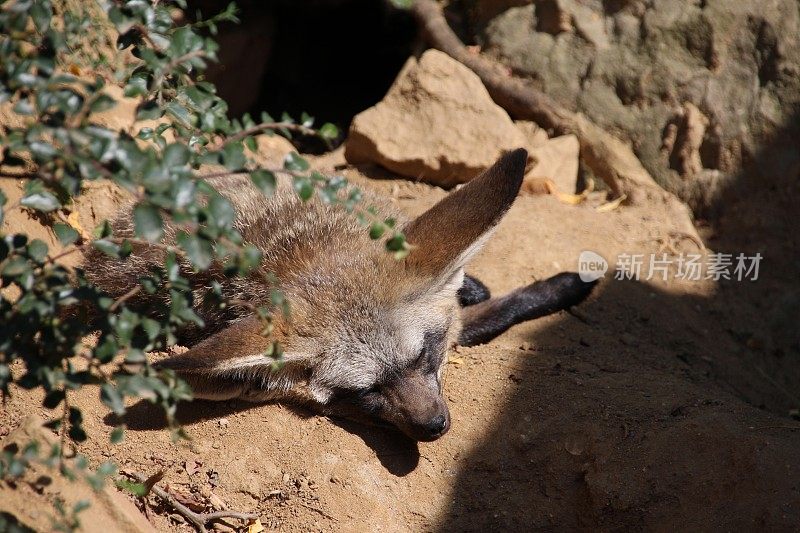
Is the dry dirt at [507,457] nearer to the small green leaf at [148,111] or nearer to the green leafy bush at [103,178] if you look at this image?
the green leafy bush at [103,178]

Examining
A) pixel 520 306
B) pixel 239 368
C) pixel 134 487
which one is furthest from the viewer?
pixel 520 306

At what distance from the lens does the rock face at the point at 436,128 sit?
616 centimetres

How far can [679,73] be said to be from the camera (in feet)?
20.9

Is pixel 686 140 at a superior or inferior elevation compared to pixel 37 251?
inferior

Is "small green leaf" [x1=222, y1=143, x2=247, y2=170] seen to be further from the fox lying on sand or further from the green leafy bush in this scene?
the fox lying on sand

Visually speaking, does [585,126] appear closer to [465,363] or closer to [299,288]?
[465,363]

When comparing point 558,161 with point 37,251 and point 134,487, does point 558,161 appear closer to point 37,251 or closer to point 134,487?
point 134,487

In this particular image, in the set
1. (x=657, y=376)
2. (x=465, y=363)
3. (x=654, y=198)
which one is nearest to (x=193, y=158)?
(x=465, y=363)

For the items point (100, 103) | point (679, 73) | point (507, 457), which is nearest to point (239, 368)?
point (507, 457)

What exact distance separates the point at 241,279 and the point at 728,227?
426 cm

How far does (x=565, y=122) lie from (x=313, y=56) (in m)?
3.89

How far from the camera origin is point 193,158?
2.53 metres

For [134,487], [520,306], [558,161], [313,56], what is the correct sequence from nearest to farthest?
[134,487] → [520,306] → [558,161] → [313,56]

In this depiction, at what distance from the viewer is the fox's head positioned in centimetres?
366
